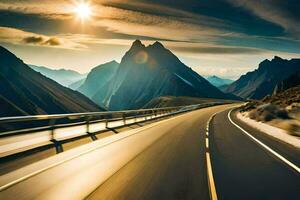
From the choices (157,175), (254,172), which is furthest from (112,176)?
(254,172)

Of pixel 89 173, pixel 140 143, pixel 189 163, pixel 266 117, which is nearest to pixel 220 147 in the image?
pixel 140 143

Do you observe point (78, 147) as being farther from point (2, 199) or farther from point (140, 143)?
point (2, 199)

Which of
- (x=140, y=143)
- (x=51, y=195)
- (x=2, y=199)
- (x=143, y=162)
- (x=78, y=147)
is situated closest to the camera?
(x=2, y=199)

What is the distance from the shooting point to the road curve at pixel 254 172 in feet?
25.4

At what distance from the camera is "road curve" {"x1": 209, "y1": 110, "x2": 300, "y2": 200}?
7.75m

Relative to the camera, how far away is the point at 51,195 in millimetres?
7277

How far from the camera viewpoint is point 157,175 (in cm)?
944

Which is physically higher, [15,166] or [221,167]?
[15,166]

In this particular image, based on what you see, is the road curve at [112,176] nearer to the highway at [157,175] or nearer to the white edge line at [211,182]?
the highway at [157,175]

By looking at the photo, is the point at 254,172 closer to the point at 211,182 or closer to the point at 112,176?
the point at 211,182

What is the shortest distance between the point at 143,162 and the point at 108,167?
1315 millimetres

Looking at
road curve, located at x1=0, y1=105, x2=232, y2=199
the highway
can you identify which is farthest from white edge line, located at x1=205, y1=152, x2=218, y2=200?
road curve, located at x1=0, y1=105, x2=232, y2=199

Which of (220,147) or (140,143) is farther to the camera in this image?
(140,143)

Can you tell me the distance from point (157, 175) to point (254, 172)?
2.58 meters
